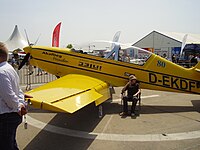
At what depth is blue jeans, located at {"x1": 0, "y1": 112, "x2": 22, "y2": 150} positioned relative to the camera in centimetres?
271

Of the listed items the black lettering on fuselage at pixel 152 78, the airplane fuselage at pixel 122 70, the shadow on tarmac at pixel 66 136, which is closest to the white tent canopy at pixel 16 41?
the airplane fuselage at pixel 122 70

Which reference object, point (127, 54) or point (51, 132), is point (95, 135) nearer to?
point (51, 132)

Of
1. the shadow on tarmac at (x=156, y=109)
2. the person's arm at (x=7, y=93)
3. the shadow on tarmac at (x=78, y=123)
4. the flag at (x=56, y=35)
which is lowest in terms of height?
the shadow on tarmac at (x=156, y=109)

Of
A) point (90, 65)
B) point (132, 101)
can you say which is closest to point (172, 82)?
point (132, 101)

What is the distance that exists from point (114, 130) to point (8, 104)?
3.12 m

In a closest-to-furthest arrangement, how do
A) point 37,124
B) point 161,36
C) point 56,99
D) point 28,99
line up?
point 28,99 → point 56,99 → point 37,124 → point 161,36

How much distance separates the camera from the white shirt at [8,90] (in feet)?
8.46

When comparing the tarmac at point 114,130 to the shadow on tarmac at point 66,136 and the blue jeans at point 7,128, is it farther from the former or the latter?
the blue jeans at point 7,128

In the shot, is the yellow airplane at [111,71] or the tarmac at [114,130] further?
the yellow airplane at [111,71]

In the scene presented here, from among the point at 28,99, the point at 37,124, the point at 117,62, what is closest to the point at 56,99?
the point at 28,99

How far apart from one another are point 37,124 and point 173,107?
463 centimetres

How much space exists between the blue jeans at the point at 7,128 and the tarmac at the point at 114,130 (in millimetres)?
1432

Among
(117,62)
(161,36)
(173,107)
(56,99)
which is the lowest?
(173,107)

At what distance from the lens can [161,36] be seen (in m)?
37.4
